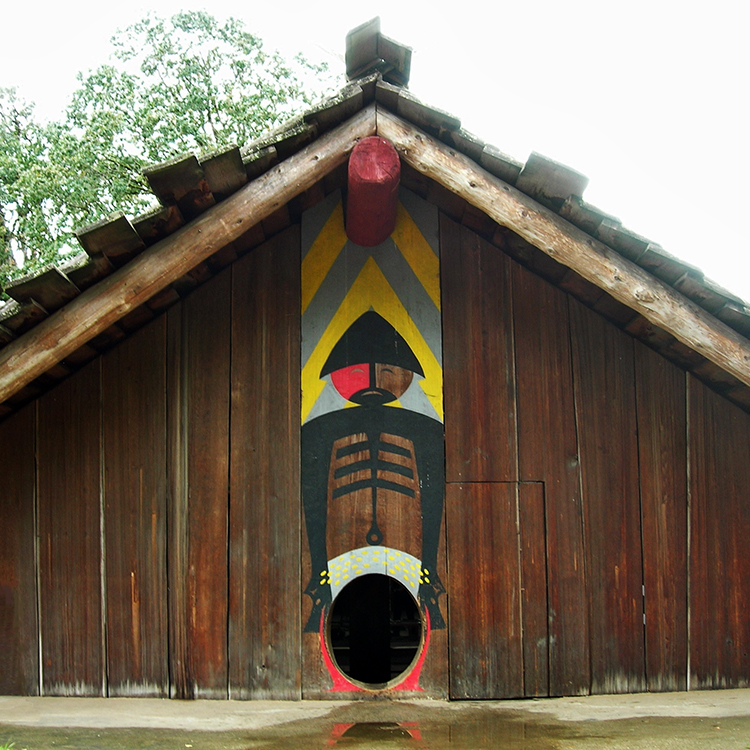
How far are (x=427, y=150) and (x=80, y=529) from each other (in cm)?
316

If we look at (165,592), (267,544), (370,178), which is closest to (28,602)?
(165,592)

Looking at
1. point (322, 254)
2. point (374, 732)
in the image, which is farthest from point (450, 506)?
point (322, 254)

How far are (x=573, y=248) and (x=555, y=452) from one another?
143cm

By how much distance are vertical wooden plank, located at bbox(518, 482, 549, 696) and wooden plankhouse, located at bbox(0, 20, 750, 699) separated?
17 mm

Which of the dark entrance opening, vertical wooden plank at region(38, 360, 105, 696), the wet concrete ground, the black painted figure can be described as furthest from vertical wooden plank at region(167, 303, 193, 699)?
the dark entrance opening

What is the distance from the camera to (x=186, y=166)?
3.99 m

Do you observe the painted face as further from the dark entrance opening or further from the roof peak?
the dark entrance opening

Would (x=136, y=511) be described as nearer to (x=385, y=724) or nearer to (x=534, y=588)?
(x=385, y=724)

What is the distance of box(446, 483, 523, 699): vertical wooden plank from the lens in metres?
4.93

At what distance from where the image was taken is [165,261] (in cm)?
423

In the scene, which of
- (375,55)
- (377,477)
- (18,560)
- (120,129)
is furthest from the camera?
(120,129)

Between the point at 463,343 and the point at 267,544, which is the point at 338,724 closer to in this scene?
the point at 267,544

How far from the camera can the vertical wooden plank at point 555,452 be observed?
4980 millimetres

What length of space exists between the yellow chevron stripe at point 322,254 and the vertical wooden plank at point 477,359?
2.27 feet
